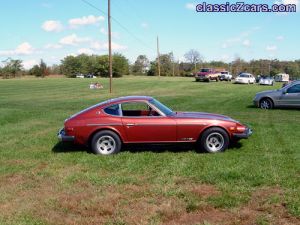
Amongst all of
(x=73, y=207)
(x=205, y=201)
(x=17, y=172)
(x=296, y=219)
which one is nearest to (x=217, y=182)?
(x=205, y=201)

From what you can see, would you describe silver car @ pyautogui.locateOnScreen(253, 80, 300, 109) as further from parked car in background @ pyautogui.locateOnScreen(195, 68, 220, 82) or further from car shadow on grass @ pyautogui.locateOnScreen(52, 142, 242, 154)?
parked car in background @ pyautogui.locateOnScreen(195, 68, 220, 82)

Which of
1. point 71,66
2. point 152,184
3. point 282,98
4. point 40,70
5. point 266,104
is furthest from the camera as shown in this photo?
point 71,66

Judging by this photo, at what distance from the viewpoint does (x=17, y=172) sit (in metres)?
7.87

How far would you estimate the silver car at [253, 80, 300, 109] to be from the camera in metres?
19.1

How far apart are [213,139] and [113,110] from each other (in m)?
2.28

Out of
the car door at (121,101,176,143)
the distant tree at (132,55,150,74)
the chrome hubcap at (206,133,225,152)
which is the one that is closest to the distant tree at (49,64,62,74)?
the distant tree at (132,55,150,74)

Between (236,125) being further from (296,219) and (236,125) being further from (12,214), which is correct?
(12,214)

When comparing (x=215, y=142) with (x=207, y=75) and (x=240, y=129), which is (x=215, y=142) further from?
(x=207, y=75)

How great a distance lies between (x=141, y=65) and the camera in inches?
5655

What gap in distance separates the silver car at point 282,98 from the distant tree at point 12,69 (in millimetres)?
112365

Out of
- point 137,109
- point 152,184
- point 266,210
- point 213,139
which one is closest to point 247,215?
point 266,210

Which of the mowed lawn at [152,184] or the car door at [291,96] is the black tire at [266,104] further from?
the mowed lawn at [152,184]

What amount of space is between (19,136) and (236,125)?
249 inches

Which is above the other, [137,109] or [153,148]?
[137,109]
